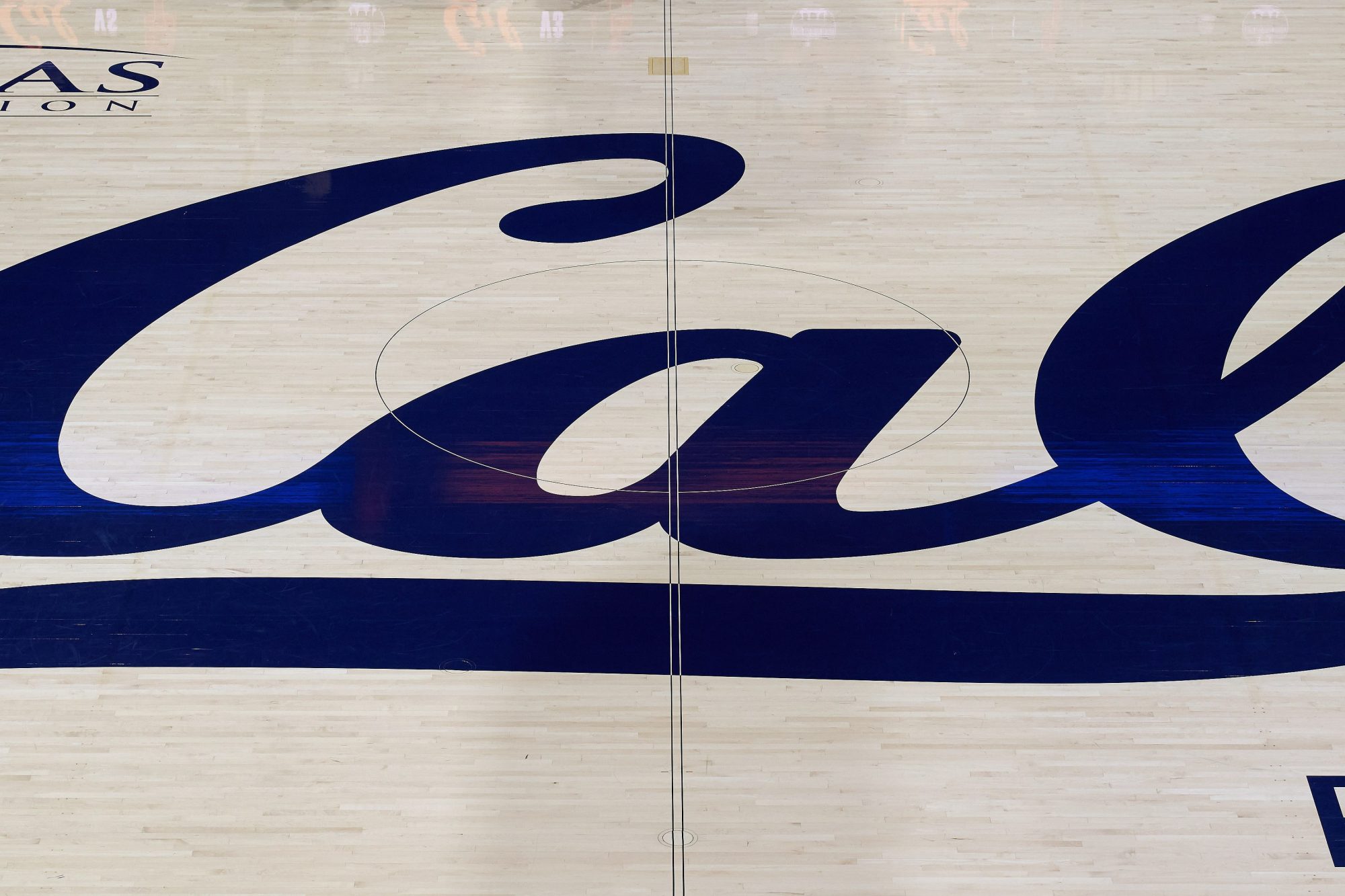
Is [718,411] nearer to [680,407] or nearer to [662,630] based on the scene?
[680,407]

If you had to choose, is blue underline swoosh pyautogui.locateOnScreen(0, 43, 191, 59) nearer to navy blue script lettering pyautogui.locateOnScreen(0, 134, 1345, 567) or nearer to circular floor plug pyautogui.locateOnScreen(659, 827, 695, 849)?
navy blue script lettering pyautogui.locateOnScreen(0, 134, 1345, 567)

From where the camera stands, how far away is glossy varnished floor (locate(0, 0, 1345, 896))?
4.18m

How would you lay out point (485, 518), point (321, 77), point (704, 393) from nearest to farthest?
1. point (485, 518)
2. point (704, 393)
3. point (321, 77)

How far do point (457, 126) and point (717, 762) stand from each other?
425cm

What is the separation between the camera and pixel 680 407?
18.2 feet

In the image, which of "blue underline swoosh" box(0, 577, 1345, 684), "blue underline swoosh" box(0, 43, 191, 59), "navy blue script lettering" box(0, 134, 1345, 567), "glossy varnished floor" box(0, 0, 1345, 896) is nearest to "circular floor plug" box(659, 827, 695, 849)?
"glossy varnished floor" box(0, 0, 1345, 896)

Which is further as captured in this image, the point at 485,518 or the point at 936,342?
the point at 936,342

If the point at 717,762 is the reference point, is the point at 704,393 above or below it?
above

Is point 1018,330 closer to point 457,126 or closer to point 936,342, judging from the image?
point 936,342

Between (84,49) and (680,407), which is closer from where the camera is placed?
(680,407)

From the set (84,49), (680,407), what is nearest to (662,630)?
(680,407)

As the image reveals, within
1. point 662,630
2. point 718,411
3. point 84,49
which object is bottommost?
point 662,630

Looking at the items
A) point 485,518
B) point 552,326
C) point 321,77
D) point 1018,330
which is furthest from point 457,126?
point 1018,330

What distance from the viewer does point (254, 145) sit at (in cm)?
670
